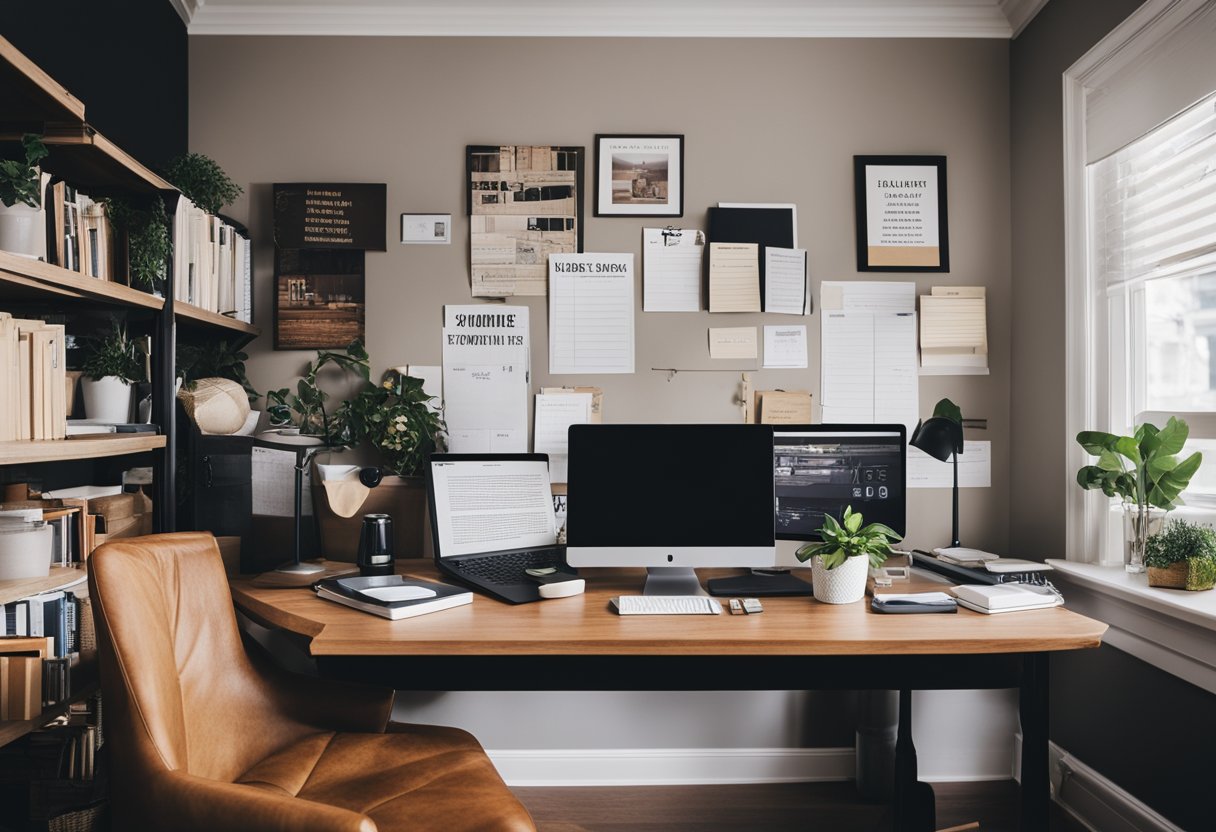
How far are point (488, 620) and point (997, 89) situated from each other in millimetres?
2439

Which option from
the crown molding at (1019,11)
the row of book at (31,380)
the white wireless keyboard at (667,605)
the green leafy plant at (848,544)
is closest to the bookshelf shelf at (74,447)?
the row of book at (31,380)

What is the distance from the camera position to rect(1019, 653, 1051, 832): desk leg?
5.24 feet

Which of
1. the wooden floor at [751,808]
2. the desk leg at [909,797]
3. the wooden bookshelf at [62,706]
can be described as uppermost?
the wooden bookshelf at [62,706]

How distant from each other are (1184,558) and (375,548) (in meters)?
2.11

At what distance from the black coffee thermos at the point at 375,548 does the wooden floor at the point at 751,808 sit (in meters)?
0.94

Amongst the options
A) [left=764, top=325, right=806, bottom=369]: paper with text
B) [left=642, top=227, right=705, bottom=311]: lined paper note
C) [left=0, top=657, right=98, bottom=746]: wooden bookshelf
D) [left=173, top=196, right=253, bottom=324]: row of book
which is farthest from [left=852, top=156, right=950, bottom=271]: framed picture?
[left=0, top=657, right=98, bottom=746]: wooden bookshelf

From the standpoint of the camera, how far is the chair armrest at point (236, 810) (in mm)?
1150

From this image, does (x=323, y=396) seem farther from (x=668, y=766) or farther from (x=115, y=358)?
(x=668, y=766)

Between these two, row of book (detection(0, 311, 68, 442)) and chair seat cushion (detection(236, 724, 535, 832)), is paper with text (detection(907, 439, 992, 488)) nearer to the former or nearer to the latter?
chair seat cushion (detection(236, 724, 535, 832))

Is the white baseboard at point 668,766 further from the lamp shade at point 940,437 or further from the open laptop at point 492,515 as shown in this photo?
the lamp shade at point 940,437

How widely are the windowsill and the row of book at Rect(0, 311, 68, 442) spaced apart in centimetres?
255

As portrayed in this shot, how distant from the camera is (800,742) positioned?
2436 mm

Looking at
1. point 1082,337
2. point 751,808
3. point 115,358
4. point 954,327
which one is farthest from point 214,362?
point 1082,337

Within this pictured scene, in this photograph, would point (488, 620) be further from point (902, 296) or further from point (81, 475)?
point (902, 296)
